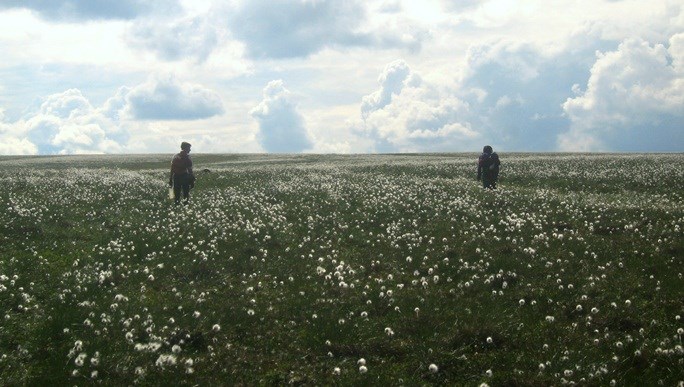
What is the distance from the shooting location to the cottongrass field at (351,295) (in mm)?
8352

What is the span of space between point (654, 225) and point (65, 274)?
16.7 meters

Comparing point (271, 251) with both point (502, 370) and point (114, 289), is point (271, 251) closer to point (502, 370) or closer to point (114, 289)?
point (114, 289)

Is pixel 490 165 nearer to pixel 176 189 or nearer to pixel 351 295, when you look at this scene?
pixel 176 189

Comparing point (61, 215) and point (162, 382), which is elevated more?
point (61, 215)

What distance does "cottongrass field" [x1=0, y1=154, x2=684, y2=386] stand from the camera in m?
8.35

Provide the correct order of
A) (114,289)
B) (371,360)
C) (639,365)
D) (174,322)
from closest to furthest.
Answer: (639,365) < (371,360) < (174,322) < (114,289)

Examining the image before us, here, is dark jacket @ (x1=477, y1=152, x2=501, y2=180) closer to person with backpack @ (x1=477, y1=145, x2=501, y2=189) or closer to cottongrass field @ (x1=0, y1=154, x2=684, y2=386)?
person with backpack @ (x1=477, y1=145, x2=501, y2=189)

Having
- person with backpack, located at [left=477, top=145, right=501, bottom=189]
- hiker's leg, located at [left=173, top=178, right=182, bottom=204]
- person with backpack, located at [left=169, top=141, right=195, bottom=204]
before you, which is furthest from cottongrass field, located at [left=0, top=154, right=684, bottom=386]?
person with backpack, located at [left=477, top=145, right=501, bottom=189]

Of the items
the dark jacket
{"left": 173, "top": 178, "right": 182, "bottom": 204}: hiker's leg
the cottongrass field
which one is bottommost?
the cottongrass field

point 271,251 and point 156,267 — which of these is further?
point 271,251

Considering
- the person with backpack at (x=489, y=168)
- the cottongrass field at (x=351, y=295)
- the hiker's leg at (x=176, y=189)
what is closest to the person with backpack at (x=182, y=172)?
the hiker's leg at (x=176, y=189)

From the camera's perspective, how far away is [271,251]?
1548cm

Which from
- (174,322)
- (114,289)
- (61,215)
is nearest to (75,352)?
(174,322)

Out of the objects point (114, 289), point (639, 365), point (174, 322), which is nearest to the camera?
point (639, 365)
